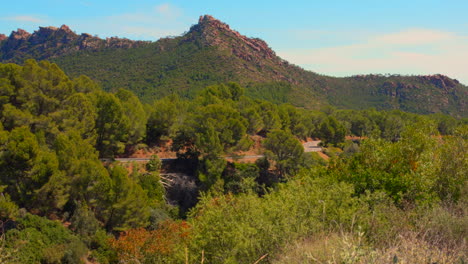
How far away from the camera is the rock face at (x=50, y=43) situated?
5655 inches

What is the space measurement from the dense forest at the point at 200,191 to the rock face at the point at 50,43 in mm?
114739

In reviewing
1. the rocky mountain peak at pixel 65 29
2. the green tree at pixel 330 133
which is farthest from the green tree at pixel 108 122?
the rocky mountain peak at pixel 65 29

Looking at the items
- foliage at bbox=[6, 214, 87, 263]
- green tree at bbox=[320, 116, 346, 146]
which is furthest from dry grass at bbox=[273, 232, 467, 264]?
green tree at bbox=[320, 116, 346, 146]

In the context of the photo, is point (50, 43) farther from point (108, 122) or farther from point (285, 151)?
point (285, 151)

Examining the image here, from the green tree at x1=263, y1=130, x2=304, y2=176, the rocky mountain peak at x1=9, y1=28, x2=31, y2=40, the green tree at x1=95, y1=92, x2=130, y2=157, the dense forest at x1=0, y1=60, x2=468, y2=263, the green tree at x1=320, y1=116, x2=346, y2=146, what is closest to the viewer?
the dense forest at x1=0, y1=60, x2=468, y2=263

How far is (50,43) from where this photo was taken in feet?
506

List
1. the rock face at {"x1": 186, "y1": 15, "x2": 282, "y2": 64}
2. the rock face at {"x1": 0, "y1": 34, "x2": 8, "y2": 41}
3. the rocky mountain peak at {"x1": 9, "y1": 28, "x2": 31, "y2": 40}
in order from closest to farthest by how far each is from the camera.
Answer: the rock face at {"x1": 186, "y1": 15, "x2": 282, "y2": 64}
the rocky mountain peak at {"x1": 9, "y1": 28, "x2": 31, "y2": 40}
the rock face at {"x1": 0, "y1": 34, "x2": 8, "y2": 41}

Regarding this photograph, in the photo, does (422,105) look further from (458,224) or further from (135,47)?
(458,224)

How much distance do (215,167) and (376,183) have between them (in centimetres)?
2146

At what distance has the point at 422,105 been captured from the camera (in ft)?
460

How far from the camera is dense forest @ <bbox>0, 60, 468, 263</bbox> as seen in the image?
10477 mm

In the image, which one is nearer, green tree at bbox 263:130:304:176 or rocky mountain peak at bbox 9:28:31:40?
green tree at bbox 263:130:304:176

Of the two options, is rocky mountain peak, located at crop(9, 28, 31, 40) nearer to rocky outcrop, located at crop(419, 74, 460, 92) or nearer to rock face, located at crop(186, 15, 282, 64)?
rock face, located at crop(186, 15, 282, 64)

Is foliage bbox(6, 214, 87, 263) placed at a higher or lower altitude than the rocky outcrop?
lower
